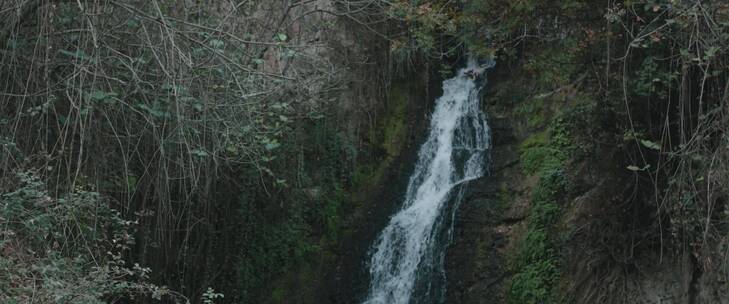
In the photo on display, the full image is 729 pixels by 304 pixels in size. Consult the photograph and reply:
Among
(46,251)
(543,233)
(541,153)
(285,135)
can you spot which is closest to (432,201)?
(541,153)

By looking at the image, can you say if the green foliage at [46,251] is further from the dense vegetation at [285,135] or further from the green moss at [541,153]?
the green moss at [541,153]

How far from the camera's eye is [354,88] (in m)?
12.7

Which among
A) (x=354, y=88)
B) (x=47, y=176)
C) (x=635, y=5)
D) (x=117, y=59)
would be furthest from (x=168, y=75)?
(x=354, y=88)

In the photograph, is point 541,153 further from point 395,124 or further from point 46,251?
point 46,251

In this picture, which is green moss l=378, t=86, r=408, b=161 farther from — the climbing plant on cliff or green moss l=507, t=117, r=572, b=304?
the climbing plant on cliff

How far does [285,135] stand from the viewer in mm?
11180

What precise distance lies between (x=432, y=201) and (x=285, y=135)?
2.24 m

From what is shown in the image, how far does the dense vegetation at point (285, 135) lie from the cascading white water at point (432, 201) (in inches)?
22.9

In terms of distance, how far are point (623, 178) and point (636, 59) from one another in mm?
1231

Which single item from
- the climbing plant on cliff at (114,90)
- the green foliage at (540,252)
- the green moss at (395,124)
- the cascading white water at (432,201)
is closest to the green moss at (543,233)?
the green foliage at (540,252)

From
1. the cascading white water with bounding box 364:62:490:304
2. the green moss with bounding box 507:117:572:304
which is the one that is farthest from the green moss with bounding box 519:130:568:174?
the cascading white water with bounding box 364:62:490:304

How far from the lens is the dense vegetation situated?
6.21 m

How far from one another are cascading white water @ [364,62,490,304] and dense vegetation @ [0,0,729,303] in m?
0.58

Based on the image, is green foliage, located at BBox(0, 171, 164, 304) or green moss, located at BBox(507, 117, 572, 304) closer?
green foliage, located at BBox(0, 171, 164, 304)
